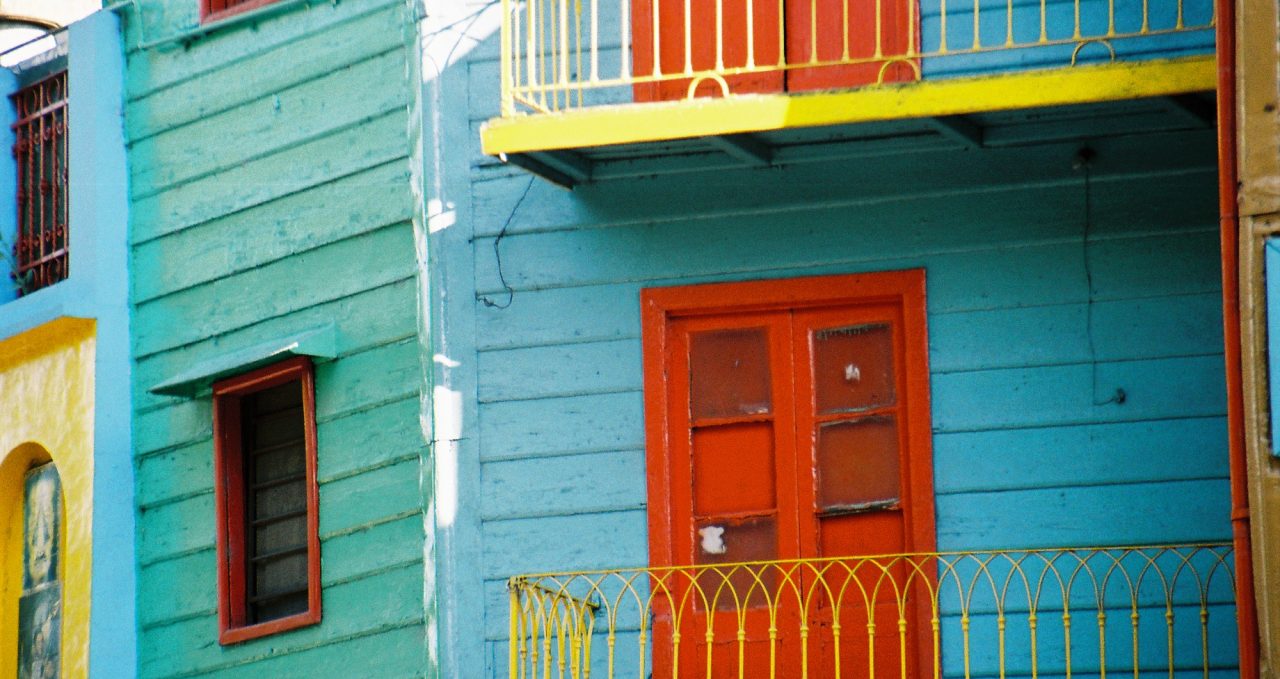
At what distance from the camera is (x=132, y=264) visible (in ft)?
43.9

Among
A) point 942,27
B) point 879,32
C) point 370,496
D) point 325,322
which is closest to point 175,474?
point 325,322

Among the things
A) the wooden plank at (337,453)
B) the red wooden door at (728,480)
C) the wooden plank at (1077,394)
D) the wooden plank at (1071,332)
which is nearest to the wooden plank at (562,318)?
the wooden plank at (1071,332)

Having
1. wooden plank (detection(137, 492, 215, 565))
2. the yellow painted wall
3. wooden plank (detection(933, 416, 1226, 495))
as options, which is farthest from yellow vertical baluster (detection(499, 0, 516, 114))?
the yellow painted wall

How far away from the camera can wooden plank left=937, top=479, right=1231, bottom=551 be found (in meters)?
11.0

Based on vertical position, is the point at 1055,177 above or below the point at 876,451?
above

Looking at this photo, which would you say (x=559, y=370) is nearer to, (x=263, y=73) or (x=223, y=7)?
(x=263, y=73)

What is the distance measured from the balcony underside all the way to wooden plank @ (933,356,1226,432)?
107 cm

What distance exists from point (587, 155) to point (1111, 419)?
2664 mm

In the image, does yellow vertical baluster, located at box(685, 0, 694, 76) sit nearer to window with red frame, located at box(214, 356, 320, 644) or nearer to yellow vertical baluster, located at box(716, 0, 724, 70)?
yellow vertical baluster, located at box(716, 0, 724, 70)

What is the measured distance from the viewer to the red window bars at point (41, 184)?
45.7ft

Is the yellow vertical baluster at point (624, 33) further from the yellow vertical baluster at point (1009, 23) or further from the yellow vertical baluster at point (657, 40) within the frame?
the yellow vertical baluster at point (1009, 23)

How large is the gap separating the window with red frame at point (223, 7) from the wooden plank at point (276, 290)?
1409mm

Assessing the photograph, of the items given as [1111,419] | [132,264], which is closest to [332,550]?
[132,264]

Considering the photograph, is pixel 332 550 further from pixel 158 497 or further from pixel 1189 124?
pixel 1189 124
